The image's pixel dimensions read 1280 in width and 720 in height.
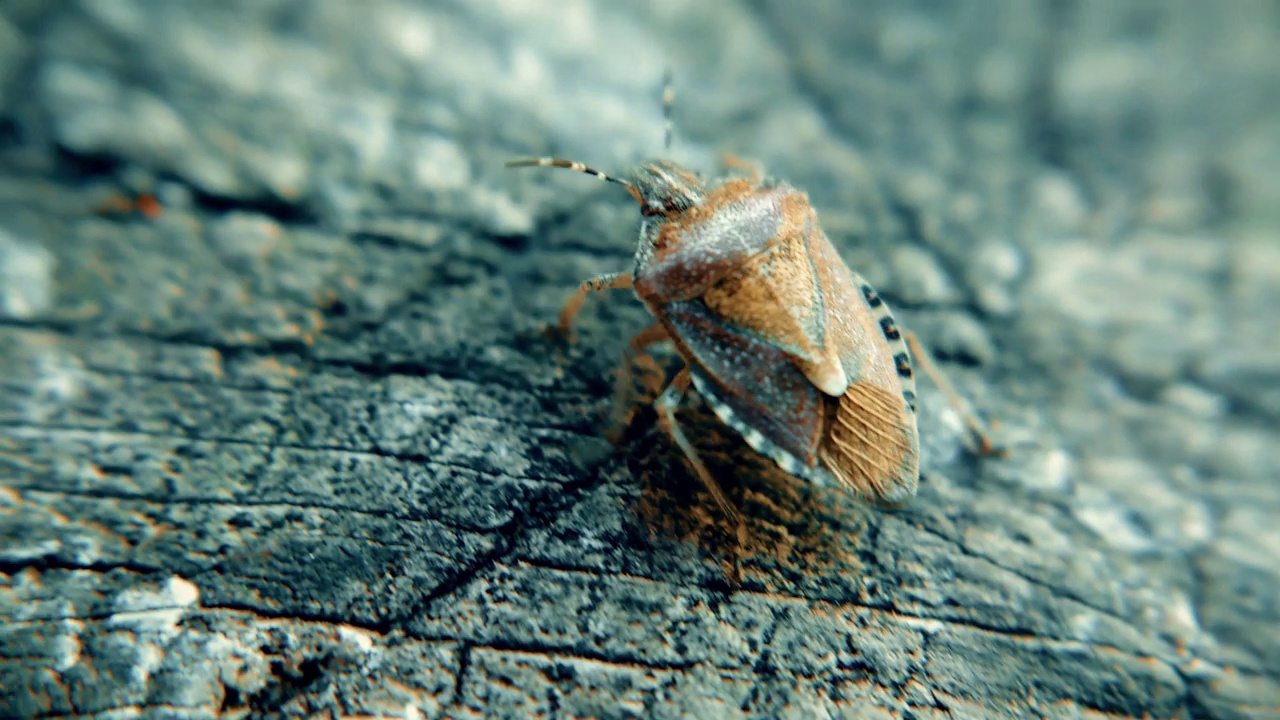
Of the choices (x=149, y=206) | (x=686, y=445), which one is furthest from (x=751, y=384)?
(x=149, y=206)

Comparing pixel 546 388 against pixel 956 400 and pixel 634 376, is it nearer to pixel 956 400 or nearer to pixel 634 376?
pixel 634 376

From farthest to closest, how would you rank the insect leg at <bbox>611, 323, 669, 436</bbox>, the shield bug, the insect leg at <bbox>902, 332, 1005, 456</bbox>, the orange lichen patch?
the orange lichen patch, the insect leg at <bbox>902, 332, 1005, 456</bbox>, the insect leg at <bbox>611, 323, 669, 436</bbox>, the shield bug

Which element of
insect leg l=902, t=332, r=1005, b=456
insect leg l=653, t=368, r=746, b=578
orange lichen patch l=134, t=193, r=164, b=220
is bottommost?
orange lichen patch l=134, t=193, r=164, b=220

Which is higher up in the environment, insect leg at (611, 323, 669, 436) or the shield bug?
the shield bug

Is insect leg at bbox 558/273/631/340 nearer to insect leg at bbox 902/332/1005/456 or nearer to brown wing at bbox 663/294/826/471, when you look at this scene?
brown wing at bbox 663/294/826/471

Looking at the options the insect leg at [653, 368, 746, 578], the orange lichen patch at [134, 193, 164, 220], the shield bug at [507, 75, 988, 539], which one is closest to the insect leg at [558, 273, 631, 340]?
the shield bug at [507, 75, 988, 539]

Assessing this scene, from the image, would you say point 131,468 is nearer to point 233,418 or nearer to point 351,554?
point 233,418

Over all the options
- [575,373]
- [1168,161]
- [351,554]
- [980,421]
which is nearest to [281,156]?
[575,373]
